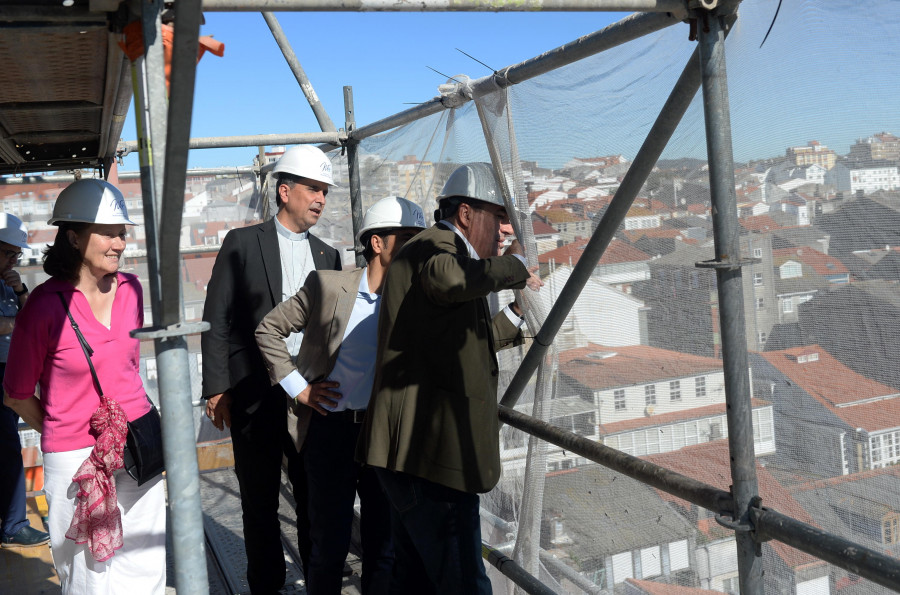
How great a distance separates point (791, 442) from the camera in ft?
6.30

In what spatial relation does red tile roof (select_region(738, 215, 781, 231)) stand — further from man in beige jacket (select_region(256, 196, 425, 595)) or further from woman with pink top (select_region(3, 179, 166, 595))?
woman with pink top (select_region(3, 179, 166, 595))

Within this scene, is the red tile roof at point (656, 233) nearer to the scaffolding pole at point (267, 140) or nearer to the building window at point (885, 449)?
the building window at point (885, 449)

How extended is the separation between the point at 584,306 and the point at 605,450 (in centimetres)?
54

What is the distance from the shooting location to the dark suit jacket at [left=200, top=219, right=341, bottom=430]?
3.51 m

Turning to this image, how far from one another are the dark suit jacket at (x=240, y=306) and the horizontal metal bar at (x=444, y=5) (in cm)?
189

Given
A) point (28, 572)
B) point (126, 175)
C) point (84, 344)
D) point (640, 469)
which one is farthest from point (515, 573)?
point (126, 175)

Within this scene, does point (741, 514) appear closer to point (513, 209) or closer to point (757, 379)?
point (757, 379)

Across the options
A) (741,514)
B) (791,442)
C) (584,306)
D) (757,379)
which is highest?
(584,306)

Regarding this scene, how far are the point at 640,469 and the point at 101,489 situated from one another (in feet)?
5.92

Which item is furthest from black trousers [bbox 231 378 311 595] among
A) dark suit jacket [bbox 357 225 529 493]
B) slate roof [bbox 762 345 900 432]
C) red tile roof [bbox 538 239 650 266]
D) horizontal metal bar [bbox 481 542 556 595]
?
slate roof [bbox 762 345 900 432]

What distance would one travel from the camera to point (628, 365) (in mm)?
2459

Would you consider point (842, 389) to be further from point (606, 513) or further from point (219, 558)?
point (219, 558)

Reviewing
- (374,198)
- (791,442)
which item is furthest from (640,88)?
(374,198)

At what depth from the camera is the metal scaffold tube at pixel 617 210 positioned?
2119 mm
